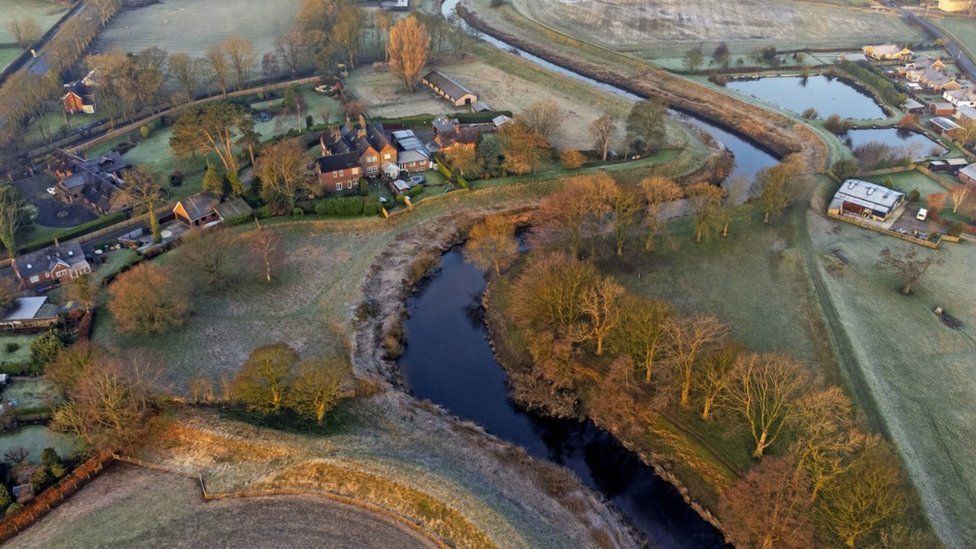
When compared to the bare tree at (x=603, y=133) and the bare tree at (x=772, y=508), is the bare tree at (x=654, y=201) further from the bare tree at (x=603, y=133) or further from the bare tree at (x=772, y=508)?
the bare tree at (x=772, y=508)

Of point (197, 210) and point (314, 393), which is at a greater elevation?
point (314, 393)

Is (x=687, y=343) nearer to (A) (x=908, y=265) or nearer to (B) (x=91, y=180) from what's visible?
(A) (x=908, y=265)

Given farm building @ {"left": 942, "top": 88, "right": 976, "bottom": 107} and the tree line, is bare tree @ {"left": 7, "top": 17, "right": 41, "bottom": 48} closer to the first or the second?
the tree line

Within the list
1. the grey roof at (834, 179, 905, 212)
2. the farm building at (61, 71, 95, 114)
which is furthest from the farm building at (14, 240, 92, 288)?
the grey roof at (834, 179, 905, 212)

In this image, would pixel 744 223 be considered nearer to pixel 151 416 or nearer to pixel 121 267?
pixel 151 416

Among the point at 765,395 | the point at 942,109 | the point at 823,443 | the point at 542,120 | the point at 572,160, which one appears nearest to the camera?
the point at 823,443

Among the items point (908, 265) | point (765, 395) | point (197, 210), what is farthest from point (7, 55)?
point (908, 265)

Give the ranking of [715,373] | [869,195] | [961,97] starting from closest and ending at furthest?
[715,373] < [869,195] < [961,97]
